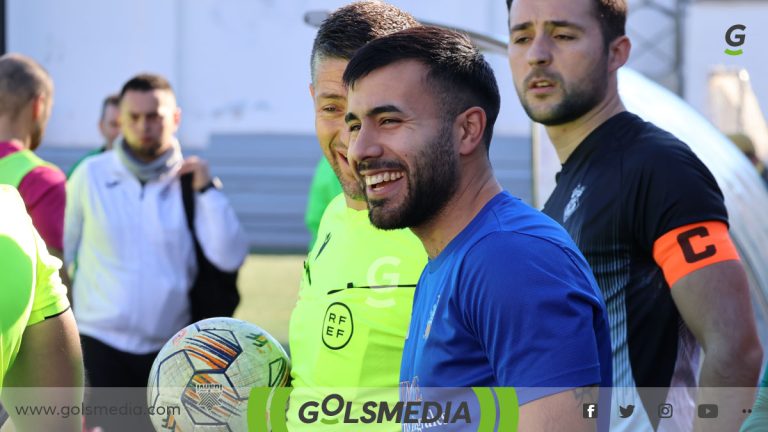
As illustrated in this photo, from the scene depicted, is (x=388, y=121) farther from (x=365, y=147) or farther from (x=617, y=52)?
(x=617, y=52)

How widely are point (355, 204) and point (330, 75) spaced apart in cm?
35

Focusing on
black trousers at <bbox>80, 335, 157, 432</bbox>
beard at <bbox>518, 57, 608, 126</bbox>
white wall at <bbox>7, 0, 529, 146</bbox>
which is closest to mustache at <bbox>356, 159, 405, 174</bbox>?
beard at <bbox>518, 57, 608, 126</bbox>

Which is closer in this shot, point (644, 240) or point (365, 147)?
point (365, 147)

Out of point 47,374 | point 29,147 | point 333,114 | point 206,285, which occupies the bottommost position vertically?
point 206,285

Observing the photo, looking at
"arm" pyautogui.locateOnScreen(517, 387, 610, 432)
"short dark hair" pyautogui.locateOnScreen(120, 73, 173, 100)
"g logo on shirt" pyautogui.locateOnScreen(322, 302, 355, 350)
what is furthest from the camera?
"short dark hair" pyautogui.locateOnScreen(120, 73, 173, 100)

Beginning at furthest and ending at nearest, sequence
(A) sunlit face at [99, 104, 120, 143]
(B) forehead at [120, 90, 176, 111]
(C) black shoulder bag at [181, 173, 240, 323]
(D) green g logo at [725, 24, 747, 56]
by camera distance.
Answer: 1. (A) sunlit face at [99, 104, 120, 143]
2. (B) forehead at [120, 90, 176, 111]
3. (C) black shoulder bag at [181, 173, 240, 323]
4. (D) green g logo at [725, 24, 747, 56]

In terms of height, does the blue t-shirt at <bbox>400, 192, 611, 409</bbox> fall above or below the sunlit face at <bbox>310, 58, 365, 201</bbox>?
below

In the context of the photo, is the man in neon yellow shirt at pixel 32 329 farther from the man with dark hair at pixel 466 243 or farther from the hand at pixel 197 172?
the hand at pixel 197 172

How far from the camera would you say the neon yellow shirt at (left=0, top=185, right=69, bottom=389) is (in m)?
2.38

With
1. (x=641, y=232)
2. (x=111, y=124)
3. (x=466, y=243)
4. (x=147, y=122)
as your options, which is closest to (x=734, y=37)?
(x=641, y=232)

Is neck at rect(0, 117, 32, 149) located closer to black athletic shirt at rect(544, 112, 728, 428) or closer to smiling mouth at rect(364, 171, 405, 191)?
black athletic shirt at rect(544, 112, 728, 428)

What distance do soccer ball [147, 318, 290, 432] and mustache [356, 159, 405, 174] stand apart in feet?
2.90

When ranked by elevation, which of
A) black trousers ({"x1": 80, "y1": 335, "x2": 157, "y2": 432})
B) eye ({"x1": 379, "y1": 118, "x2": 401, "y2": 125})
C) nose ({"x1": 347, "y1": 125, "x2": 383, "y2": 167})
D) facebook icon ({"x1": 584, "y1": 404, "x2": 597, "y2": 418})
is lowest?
black trousers ({"x1": 80, "y1": 335, "x2": 157, "y2": 432})

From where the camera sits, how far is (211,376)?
273 cm
